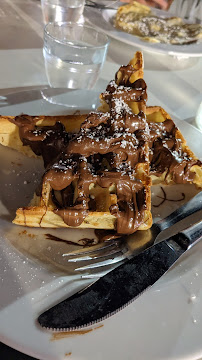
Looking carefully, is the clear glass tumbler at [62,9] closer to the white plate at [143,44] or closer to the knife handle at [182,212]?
the white plate at [143,44]

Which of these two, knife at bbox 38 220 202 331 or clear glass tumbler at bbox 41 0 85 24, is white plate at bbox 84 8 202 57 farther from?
knife at bbox 38 220 202 331

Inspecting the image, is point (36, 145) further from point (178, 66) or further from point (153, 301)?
point (178, 66)

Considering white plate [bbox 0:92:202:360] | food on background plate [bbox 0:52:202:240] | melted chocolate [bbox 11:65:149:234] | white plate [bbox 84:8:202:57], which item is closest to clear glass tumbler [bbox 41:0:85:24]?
white plate [bbox 84:8:202:57]

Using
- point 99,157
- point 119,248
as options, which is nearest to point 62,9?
point 99,157

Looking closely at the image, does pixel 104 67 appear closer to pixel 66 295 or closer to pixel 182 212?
pixel 182 212

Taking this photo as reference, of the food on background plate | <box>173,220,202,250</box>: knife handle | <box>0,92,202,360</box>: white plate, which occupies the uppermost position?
the food on background plate

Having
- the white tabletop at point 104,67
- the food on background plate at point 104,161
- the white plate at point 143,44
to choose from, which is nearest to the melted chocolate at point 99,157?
the food on background plate at point 104,161
